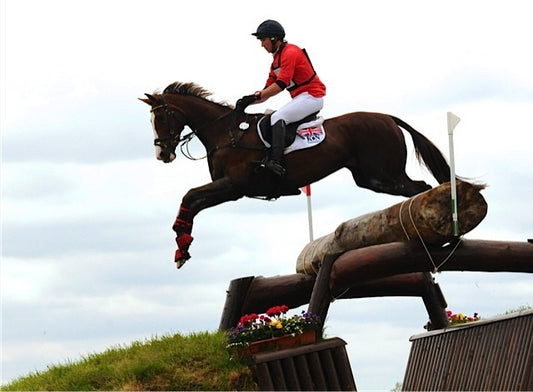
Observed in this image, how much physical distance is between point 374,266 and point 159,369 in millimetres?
2476

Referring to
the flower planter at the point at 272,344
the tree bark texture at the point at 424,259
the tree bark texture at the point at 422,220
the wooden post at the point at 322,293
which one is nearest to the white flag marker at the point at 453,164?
the tree bark texture at the point at 422,220

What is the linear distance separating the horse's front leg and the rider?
2.06 feet

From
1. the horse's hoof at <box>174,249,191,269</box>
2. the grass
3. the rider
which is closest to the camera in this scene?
the grass

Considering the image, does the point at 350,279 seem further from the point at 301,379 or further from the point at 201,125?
the point at 201,125

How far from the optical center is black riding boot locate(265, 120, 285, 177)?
43.2 ft

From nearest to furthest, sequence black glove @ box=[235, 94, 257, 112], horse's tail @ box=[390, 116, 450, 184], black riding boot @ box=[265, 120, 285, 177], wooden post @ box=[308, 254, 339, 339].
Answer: wooden post @ box=[308, 254, 339, 339], black riding boot @ box=[265, 120, 285, 177], black glove @ box=[235, 94, 257, 112], horse's tail @ box=[390, 116, 450, 184]

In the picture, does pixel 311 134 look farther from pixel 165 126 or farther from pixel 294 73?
pixel 165 126

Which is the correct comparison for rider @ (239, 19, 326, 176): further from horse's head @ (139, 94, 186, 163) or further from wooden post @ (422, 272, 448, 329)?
wooden post @ (422, 272, 448, 329)

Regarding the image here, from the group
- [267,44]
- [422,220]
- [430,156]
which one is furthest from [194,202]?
[430,156]

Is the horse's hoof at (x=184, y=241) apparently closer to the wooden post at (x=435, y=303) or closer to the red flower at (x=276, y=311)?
the red flower at (x=276, y=311)

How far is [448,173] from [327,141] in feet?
5.25

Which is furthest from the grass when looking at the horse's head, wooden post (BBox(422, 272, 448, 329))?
wooden post (BBox(422, 272, 448, 329))

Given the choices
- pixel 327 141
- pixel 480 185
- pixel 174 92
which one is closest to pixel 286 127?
pixel 327 141

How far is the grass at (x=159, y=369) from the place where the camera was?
468 inches
